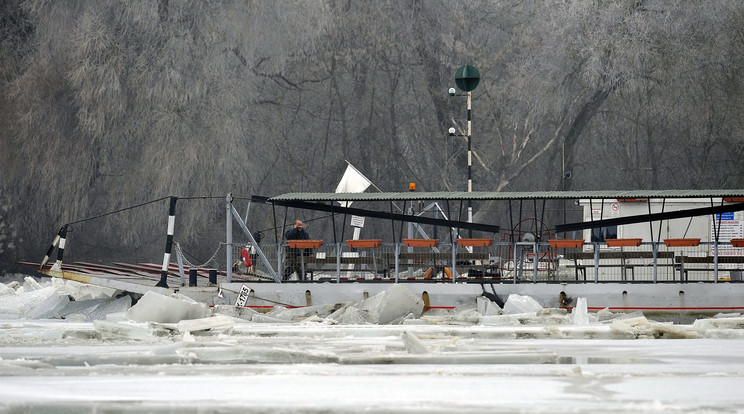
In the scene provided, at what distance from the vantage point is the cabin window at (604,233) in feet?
77.4

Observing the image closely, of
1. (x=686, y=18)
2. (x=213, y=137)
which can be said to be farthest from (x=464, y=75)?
(x=686, y=18)

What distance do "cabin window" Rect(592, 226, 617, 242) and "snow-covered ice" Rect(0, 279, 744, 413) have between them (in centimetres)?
752

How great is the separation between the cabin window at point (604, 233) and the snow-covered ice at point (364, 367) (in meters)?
7.52

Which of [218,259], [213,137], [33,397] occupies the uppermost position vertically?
[213,137]

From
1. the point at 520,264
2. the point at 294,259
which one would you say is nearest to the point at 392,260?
the point at 294,259

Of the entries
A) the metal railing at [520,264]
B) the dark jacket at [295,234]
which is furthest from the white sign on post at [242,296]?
the dark jacket at [295,234]

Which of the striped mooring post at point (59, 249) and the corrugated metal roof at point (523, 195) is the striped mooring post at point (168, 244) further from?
the striped mooring post at point (59, 249)

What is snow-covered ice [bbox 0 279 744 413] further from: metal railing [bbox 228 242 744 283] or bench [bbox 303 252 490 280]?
bench [bbox 303 252 490 280]

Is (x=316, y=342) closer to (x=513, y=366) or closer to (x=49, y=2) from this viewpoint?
(x=513, y=366)

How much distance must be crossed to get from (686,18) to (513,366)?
29948 millimetres

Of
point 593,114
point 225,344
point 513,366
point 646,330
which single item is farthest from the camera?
point 593,114

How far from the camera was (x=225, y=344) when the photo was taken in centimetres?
1090

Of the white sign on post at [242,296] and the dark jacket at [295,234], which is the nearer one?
the white sign on post at [242,296]

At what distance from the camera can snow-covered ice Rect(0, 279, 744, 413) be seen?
6691mm
